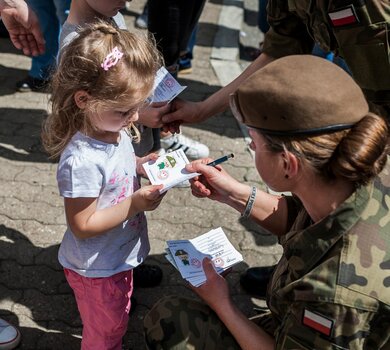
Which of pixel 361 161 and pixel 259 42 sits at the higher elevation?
pixel 361 161

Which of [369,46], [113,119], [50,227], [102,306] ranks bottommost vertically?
[50,227]

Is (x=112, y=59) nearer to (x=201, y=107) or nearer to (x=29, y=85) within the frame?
(x=201, y=107)

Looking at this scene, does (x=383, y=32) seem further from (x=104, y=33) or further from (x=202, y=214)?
(x=202, y=214)

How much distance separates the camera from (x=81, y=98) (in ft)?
6.06

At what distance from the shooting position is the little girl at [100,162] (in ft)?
6.04

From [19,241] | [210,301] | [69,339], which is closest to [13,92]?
[19,241]

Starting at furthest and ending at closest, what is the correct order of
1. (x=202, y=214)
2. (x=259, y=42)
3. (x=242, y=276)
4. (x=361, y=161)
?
(x=259, y=42), (x=202, y=214), (x=242, y=276), (x=361, y=161)

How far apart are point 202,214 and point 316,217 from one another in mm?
1648

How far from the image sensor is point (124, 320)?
222cm

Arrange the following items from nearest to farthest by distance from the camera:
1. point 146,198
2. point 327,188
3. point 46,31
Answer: point 327,188, point 146,198, point 46,31

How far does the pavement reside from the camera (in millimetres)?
2600

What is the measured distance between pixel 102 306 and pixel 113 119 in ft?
2.48

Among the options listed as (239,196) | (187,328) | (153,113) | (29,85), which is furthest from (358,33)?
(29,85)

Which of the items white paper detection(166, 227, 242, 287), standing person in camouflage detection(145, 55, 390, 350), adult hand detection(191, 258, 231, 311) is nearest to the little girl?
white paper detection(166, 227, 242, 287)
